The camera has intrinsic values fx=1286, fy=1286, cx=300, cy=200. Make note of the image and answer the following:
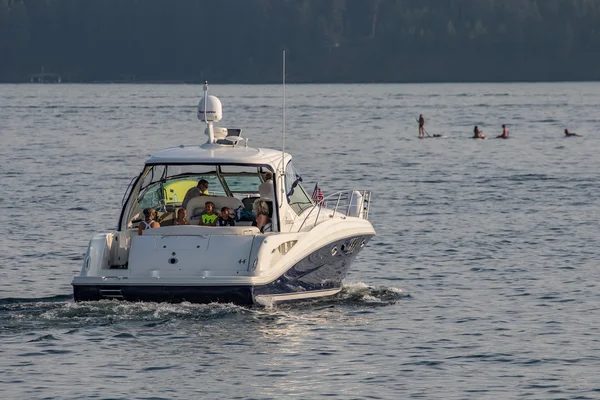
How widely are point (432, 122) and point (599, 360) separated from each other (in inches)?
3504

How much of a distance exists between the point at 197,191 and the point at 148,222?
160 cm

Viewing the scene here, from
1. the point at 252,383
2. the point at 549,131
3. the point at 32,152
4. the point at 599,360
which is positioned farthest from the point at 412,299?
the point at 549,131

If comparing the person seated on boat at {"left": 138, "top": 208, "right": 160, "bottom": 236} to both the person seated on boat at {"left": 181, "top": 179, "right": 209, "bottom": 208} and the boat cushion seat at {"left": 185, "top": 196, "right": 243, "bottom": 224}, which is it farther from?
the person seated on boat at {"left": 181, "top": 179, "right": 209, "bottom": 208}

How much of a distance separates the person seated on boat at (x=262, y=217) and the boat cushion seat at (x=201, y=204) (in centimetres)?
58

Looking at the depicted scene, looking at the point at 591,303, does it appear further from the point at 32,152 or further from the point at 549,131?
the point at 549,131

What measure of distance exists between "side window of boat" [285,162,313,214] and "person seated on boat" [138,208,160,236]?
2354 millimetres

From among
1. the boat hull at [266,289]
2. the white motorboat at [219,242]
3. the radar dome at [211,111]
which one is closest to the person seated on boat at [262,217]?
the white motorboat at [219,242]

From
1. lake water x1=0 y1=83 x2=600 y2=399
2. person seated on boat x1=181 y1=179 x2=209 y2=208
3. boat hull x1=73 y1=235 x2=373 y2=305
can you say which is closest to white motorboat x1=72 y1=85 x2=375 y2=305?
boat hull x1=73 y1=235 x2=373 y2=305

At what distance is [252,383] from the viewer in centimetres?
1661

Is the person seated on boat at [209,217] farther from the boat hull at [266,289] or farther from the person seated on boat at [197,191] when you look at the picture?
the boat hull at [266,289]

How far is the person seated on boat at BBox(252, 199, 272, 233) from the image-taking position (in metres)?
20.9

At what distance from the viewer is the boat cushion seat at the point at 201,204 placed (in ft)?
70.5

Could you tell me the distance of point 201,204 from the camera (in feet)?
70.9

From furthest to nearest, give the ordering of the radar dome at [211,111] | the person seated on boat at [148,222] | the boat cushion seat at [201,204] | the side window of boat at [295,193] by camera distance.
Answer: the radar dome at [211,111] < the side window of boat at [295,193] < the boat cushion seat at [201,204] < the person seated on boat at [148,222]
